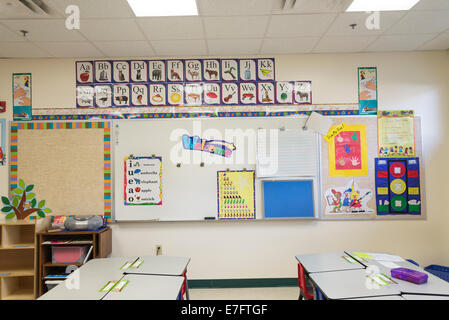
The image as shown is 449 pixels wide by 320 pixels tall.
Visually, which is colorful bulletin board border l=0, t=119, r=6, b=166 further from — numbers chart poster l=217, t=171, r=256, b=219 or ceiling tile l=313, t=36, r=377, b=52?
ceiling tile l=313, t=36, r=377, b=52

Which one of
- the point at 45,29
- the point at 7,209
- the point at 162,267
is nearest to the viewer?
the point at 162,267

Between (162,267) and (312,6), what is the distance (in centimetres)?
247

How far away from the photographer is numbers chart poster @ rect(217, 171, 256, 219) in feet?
10.7

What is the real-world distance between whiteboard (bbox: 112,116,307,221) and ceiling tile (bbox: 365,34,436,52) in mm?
1174

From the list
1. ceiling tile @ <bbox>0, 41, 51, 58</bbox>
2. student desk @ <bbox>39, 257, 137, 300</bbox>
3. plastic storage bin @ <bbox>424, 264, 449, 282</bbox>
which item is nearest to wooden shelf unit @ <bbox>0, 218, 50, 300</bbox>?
student desk @ <bbox>39, 257, 137, 300</bbox>

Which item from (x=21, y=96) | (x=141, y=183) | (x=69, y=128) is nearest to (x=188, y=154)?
(x=141, y=183)

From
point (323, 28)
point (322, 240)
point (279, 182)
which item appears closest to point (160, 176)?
point (279, 182)

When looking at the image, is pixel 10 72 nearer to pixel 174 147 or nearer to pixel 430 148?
pixel 174 147

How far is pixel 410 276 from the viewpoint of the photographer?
1749mm

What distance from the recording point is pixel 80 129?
3.29 meters

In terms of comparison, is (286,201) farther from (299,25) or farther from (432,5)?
(432,5)

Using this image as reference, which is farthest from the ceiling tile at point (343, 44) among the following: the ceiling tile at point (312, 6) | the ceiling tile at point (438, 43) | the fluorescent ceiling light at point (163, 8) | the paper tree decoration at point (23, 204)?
the paper tree decoration at point (23, 204)

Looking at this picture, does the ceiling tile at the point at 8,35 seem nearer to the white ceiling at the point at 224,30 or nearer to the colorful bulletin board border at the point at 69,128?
the white ceiling at the point at 224,30

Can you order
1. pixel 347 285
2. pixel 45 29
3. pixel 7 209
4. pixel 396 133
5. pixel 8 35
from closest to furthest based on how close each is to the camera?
pixel 347 285
pixel 45 29
pixel 8 35
pixel 7 209
pixel 396 133
